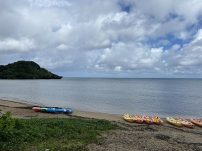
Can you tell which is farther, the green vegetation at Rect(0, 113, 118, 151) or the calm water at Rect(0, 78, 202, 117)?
the calm water at Rect(0, 78, 202, 117)

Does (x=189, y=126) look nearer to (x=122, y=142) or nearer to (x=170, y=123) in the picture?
(x=170, y=123)

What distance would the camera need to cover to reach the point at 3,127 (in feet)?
45.4

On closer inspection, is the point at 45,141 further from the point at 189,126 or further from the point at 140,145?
the point at 189,126

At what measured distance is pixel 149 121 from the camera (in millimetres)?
29734

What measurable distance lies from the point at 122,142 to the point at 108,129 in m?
4.14

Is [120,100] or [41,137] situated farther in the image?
[120,100]

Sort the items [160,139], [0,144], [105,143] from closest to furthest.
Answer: [0,144]
[105,143]
[160,139]

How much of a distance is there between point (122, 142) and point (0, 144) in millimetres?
6262

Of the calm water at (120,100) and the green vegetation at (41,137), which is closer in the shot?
the green vegetation at (41,137)

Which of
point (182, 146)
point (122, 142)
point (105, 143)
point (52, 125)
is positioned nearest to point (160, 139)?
point (182, 146)

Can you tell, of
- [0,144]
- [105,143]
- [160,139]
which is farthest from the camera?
[160,139]

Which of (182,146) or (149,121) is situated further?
(149,121)

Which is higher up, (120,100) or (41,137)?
(120,100)

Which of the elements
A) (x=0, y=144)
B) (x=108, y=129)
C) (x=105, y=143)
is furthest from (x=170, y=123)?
(x=0, y=144)
